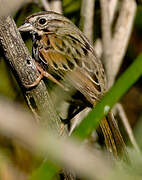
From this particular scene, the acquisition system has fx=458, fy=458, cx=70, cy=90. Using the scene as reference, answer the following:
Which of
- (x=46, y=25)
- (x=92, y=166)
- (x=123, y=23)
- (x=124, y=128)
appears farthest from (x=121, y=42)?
(x=92, y=166)

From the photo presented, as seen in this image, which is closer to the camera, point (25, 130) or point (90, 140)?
point (25, 130)

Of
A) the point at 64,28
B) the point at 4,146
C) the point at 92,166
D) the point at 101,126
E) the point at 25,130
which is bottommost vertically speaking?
the point at 4,146

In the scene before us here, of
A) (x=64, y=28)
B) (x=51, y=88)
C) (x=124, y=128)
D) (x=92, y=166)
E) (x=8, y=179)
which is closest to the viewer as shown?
(x=92, y=166)

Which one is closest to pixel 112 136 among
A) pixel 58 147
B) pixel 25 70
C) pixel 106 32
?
pixel 25 70

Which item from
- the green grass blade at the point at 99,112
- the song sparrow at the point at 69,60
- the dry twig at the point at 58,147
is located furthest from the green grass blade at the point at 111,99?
the song sparrow at the point at 69,60

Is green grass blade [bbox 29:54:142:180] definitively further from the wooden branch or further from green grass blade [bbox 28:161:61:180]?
the wooden branch

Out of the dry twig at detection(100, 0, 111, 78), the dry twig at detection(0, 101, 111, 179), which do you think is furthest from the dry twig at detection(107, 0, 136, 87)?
the dry twig at detection(0, 101, 111, 179)

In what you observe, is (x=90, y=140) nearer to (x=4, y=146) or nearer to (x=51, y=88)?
(x=4, y=146)

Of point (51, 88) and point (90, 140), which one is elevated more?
point (51, 88)

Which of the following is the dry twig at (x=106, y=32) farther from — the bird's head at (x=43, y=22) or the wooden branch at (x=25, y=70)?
the wooden branch at (x=25, y=70)
